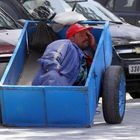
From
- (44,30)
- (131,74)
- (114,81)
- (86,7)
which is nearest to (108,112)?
(114,81)

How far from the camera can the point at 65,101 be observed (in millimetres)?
8320

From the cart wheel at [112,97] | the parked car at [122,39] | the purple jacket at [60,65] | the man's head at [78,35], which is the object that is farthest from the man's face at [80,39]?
the parked car at [122,39]

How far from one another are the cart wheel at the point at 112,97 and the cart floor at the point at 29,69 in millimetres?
1142

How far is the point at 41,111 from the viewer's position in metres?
8.46

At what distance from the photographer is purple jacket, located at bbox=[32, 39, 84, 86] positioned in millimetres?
8672

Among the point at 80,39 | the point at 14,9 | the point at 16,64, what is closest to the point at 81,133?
the point at 80,39

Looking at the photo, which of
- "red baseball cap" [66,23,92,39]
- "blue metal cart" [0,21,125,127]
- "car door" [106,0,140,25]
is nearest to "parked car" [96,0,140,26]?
"car door" [106,0,140,25]

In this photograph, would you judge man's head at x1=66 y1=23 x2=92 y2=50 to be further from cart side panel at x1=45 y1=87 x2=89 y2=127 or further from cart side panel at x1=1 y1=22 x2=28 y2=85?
cart side panel at x1=45 y1=87 x2=89 y2=127

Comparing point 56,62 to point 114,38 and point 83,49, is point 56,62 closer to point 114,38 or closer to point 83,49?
point 83,49

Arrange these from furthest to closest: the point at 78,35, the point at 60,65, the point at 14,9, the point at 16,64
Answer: the point at 14,9
the point at 16,64
the point at 78,35
the point at 60,65

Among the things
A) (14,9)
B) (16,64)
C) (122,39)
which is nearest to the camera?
(16,64)

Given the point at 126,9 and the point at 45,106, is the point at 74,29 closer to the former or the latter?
the point at 45,106

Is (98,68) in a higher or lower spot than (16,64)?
higher

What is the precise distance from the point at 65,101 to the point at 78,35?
43.5 inches
